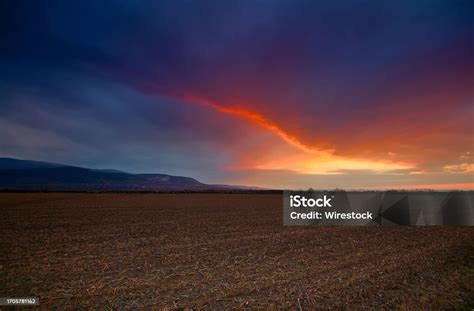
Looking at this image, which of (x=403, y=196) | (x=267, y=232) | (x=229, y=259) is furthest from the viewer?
(x=403, y=196)

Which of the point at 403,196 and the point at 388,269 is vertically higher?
the point at 403,196

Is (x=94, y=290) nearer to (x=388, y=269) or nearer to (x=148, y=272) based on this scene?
(x=148, y=272)

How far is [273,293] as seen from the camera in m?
8.70

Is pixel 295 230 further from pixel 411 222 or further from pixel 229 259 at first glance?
pixel 411 222

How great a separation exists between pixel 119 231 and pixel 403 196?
29863 millimetres

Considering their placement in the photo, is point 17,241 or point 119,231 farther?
point 119,231

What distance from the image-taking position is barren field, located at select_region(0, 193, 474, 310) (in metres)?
8.29

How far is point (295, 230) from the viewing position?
21359mm

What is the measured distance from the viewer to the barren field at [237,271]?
8.29 m

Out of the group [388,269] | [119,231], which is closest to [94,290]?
[388,269]

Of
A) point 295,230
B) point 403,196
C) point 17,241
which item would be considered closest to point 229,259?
point 295,230

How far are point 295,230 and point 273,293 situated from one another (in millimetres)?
13181

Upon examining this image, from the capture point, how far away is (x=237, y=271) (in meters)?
10.8

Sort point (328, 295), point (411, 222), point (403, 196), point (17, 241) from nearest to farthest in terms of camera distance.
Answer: point (328, 295) → point (17, 241) → point (411, 222) → point (403, 196)
